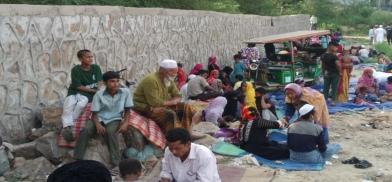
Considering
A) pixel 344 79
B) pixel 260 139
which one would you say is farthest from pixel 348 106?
pixel 260 139

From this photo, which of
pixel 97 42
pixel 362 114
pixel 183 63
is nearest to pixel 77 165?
pixel 97 42

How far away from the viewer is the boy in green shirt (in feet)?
25.1

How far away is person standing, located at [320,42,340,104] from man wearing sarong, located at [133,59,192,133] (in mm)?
5894

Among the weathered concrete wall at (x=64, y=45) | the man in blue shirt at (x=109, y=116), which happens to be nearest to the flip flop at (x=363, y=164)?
the man in blue shirt at (x=109, y=116)

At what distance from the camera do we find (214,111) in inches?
404

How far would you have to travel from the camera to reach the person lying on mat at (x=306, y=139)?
7.63 meters

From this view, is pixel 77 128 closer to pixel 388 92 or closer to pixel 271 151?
pixel 271 151

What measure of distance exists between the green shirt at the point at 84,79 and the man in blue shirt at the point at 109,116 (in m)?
0.65

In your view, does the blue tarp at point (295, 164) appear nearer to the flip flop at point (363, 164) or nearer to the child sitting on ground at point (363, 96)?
the flip flop at point (363, 164)

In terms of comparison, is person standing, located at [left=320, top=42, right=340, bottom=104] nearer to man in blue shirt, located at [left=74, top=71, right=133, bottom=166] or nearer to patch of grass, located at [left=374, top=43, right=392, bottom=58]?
man in blue shirt, located at [left=74, top=71, right=133, bottom=166]

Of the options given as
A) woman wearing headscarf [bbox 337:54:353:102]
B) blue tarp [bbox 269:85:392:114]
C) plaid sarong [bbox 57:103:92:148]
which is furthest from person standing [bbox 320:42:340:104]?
plaid sarong [bbox 57:103:92:148]

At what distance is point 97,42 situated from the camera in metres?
10.2

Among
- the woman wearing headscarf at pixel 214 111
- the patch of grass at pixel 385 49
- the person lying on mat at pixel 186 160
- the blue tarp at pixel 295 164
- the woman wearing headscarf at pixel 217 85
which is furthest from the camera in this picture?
the patch of grass at pixel 385 49

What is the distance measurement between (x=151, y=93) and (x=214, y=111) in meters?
2.56
